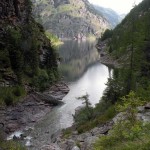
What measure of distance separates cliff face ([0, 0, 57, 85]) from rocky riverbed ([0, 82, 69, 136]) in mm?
7463

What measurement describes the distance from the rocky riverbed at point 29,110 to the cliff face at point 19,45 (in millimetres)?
7463

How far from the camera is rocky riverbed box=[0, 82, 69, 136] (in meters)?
68.4

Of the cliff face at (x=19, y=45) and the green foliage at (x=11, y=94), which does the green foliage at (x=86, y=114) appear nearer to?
the green foliage at (x=11, y=94)

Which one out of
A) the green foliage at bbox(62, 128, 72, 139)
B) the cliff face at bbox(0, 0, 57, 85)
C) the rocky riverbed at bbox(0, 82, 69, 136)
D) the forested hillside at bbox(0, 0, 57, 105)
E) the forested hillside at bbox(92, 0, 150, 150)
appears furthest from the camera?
the cliff face at bbox(0, 0, 57, 85)

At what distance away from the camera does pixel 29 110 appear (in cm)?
7825

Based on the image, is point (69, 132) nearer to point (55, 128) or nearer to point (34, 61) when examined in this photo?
point (55, 128)

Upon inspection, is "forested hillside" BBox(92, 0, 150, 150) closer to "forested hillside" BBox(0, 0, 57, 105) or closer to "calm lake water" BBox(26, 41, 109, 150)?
"calm lake water" BBox(26, 41, 109, 150)

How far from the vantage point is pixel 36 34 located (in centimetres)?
11600

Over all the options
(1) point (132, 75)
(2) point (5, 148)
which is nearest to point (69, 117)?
(1) point (132, 75)

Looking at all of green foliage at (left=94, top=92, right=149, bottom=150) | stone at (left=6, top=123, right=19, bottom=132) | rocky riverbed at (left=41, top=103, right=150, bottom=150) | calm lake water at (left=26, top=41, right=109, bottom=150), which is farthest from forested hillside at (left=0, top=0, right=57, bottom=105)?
green foliage at (left=94, top=92, right=149, bottom=150)

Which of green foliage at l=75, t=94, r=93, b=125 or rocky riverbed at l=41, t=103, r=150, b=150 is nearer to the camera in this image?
rocky riverbed at l=41, t=103, r=150, b=150

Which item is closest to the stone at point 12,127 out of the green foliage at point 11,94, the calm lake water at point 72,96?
the calm lake water at point 72,96

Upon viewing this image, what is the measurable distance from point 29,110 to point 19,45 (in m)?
25.7

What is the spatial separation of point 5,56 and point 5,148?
53180mm
